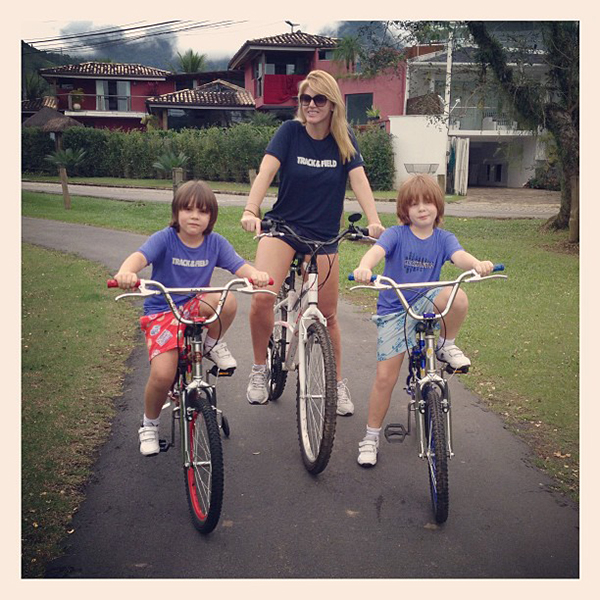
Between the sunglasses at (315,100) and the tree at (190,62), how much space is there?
102 centimetres

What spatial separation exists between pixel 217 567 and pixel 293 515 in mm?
457

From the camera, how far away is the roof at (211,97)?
473cm

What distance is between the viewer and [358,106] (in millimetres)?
8664

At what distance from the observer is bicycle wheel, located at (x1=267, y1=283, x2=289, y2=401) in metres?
4.04

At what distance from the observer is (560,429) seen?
3.80 meters

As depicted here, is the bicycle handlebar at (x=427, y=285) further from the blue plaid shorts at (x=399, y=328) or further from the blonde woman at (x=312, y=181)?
the blonde woman at (x=312, y=181)

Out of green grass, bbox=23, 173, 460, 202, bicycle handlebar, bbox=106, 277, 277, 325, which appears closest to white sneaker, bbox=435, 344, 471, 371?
bicycle handlebar, bbox=106, 277, 277, 325

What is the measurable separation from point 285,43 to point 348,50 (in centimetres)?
128

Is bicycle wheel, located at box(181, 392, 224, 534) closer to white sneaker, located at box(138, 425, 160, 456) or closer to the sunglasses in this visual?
white sneaker, located at box(138, 425, 160, 456)

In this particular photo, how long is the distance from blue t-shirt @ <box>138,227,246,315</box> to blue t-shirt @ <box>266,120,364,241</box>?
2.08 feet

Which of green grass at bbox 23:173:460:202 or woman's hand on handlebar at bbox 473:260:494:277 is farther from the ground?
green grass at bbox 23:173:460:202

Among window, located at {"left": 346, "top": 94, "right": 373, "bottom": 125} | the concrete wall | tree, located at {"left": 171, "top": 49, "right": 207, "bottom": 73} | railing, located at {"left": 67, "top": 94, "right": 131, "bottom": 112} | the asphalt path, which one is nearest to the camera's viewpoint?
the asphalt path

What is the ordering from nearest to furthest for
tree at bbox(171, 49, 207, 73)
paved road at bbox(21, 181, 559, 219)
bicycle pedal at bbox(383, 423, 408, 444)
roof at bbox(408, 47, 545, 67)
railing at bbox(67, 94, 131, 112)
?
bicycle pedal at bbox(383, 423, 408, 444) < tree at bbox(171, 49, 207, 73) < railing at bbox(67, 94, 131, 112) < paved road at bbox(21, 181, 559, 219) < roof at bbox(408, 47, 545, 67)
